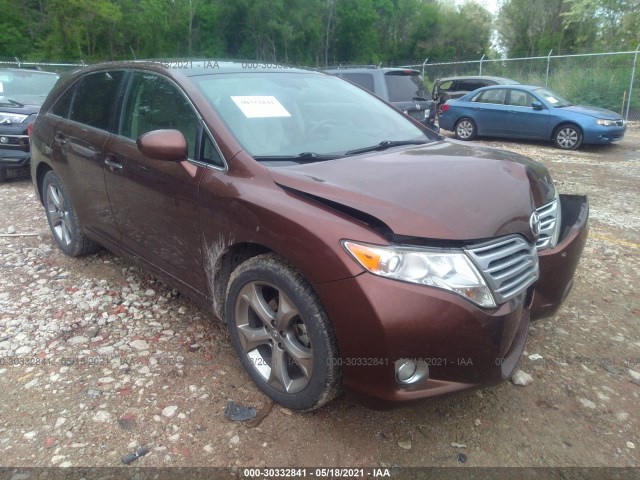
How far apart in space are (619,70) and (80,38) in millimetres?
31782

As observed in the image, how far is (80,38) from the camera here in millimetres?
33688

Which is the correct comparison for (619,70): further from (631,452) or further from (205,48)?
(205,48)

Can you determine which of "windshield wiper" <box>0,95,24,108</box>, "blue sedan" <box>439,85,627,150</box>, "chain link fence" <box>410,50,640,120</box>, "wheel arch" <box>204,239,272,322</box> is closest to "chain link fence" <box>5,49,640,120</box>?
"chain link fence" <box>410,50,640,120</box>

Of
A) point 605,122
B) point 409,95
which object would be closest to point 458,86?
point 605,122

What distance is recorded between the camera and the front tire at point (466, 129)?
13.1m

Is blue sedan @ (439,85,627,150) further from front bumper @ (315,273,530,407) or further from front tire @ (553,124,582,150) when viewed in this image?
front bumper @ (315,273,530,407)

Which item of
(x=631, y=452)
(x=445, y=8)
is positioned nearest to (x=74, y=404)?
(x=631, y=452)

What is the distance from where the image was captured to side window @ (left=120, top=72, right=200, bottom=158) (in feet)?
9.45

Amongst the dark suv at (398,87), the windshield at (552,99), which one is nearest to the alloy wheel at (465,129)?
the windshield at (552,99)

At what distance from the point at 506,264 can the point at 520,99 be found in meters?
11.3

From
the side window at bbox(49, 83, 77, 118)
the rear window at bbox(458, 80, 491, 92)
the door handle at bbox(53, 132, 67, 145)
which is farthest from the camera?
the rear window at bbox(458, 80, 491, 92)

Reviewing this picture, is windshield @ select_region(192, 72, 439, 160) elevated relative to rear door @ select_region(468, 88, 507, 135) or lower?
elevated

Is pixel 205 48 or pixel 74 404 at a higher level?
pixel 205 48

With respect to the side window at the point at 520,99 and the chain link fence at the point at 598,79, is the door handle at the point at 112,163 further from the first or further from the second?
the chain link fence at the point at 598,79
